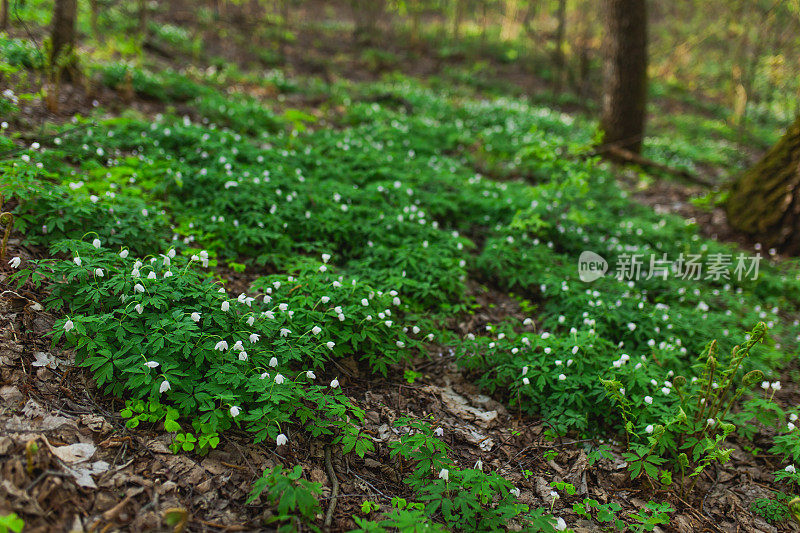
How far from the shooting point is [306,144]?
8062mm


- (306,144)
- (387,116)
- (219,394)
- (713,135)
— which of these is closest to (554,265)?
(219,394)

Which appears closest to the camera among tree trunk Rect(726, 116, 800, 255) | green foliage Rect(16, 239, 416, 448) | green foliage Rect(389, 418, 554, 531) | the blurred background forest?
green foliage Rect(389, 418, 554, 531)

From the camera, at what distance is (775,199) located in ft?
23.9

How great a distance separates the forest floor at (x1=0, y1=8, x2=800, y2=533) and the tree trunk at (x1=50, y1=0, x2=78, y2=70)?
5.51 metres

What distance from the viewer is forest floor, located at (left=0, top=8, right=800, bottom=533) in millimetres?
2322

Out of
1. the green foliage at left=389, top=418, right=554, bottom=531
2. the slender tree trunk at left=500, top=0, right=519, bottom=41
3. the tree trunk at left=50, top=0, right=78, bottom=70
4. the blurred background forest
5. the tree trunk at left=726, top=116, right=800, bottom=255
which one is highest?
the slender tree trunk at left=500, top=0, right=519, bottom=41

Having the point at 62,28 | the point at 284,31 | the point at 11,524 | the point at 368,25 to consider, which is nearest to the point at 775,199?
the point at 11,524

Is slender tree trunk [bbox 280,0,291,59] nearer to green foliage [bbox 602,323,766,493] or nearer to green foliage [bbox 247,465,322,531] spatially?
green foliage [bbox 602,323,766,493]

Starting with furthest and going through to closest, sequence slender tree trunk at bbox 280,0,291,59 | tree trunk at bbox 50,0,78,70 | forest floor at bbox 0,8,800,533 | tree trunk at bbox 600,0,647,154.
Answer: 1. slender tree trunk at bbox 280,0,291,59
2. tree trunk at bbox 600,0,647,154
3. tree trunk at bbox 50,0,78,70
4. forest floor at bbox 0,8,800,533

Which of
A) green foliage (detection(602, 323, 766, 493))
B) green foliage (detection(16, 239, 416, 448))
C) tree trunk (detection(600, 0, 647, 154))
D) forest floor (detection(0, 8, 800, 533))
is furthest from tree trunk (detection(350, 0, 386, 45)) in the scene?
green foliage (detection(602, 323, 766, 493))

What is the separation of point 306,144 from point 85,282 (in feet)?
17.5

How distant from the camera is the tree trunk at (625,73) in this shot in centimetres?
945

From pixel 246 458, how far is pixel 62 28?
8469 mm

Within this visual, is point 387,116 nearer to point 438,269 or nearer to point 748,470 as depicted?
point 438,269
